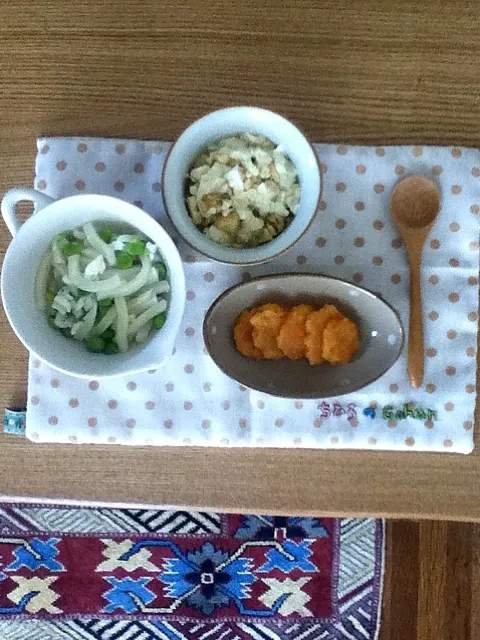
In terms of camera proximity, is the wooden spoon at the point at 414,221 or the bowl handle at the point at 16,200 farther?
the wooden spoon at the point at 414,221

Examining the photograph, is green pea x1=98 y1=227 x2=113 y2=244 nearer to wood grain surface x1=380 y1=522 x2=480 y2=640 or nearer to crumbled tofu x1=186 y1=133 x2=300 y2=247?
crumbled tofu x1=186 y1=133 x2=300 y2=247

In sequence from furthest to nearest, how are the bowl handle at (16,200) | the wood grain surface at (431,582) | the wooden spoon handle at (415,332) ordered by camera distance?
the wood grain surface at (431,582)
the wooden spoon handle at (415,332)
the bowl handle at (16,200)

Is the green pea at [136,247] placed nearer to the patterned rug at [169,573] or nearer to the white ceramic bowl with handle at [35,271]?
the white ceramic bowl with handle at [35,271]

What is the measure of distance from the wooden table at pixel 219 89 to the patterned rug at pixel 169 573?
56 centimetres

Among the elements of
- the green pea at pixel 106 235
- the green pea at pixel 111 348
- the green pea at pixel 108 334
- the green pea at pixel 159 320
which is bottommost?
the green pea at pixel 111 348

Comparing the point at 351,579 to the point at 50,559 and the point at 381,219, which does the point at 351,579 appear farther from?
the point at 381,219

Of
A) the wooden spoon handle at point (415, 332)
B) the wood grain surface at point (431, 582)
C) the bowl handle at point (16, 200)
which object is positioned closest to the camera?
the bowl handle at point (16, 200)

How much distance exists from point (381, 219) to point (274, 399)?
261 millimetres

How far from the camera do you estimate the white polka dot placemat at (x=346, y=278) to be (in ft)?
2.53

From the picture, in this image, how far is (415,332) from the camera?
A: 0.76m

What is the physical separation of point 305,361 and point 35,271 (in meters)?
0.33

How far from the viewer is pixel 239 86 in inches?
31.0

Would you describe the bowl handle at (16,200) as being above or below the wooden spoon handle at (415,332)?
above

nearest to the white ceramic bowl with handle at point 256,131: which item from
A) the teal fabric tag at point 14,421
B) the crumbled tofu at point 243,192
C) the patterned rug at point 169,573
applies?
the crumbled tofu at point 243,192
